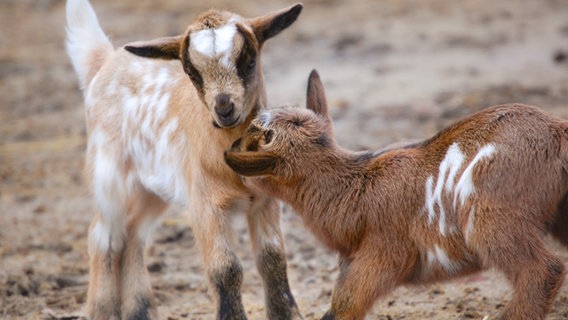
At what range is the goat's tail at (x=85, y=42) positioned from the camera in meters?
7.96

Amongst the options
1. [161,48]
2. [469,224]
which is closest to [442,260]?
[469,224]

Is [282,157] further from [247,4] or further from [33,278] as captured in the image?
[247,4]

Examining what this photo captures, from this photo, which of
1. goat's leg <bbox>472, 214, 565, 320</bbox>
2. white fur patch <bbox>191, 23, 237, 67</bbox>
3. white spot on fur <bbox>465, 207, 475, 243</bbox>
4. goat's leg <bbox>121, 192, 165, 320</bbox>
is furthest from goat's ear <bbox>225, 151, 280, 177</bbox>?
goat's leg <bbox>121, 192, 165, 320</bbox>

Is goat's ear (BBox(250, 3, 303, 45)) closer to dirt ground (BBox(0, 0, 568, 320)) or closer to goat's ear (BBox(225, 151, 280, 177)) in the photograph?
goat's ear (BBox(225, 151, 280, 177))

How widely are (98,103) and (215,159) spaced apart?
1.48m

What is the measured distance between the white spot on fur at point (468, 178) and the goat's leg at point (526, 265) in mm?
247

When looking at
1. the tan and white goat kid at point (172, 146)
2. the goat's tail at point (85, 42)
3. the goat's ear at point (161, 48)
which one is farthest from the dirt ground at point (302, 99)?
the goat's tail at point (85, 42)

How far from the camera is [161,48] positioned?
642 cm

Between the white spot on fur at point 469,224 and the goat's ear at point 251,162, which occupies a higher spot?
the goat's ear at point 251,162

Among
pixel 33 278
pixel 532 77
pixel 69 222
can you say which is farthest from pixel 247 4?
pixel 33 278

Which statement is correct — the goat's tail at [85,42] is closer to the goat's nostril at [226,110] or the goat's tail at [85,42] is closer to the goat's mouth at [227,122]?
the goat's mouth at [227,122]

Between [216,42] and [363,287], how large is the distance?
1.59 metres

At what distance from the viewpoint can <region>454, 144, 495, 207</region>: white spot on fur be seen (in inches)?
217

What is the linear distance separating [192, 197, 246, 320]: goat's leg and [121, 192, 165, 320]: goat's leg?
1.15 m
